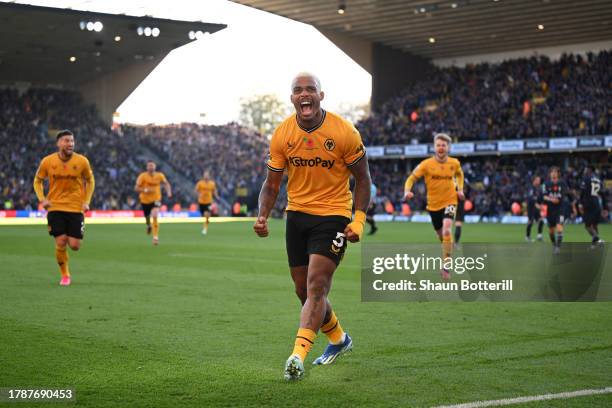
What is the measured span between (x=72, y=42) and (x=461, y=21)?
24.1 metres

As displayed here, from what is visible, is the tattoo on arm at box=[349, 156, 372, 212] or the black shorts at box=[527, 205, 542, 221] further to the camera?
the black shorts at box=[527, 205, 542, 221]

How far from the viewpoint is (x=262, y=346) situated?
27.4 feet

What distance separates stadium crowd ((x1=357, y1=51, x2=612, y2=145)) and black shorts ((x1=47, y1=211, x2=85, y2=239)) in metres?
40.6

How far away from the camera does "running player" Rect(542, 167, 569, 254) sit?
21.0 metres

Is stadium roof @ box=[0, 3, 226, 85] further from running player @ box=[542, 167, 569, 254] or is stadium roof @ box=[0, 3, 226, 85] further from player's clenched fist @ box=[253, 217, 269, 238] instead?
player's clenched fist @ box=[253, 217, 269, 238]

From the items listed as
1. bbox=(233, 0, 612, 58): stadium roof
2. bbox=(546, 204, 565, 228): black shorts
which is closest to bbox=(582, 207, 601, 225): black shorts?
bbox=(546, 204, 565, 228): black shorts

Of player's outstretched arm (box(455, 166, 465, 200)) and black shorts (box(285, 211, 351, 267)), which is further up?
player's outstretched arm (box(455, 166, 465, 200))

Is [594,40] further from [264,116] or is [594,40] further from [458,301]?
[264,116]

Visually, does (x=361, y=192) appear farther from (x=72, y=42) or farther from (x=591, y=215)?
(x=72, y=42)

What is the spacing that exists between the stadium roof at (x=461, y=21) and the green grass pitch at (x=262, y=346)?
36643 millimetres

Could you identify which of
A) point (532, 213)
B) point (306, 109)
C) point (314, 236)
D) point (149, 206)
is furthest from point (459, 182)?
point (149, 206)

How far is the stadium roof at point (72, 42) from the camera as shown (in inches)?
1966

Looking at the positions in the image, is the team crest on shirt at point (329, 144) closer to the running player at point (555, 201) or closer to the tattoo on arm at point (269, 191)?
the tattoo on arm at point (269, 191)

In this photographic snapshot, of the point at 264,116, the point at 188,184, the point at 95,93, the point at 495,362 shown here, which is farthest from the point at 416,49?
the point at 264,116
